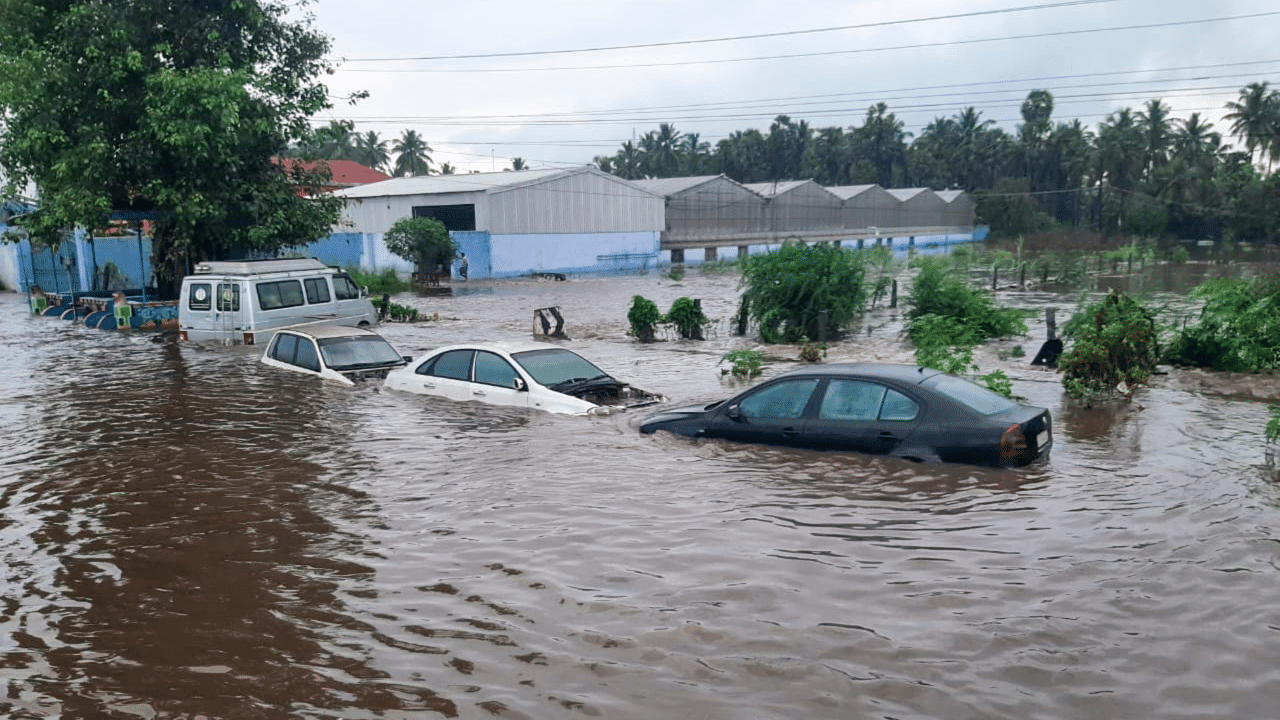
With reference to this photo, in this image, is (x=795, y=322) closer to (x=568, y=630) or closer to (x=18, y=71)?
(x=568, y=630)

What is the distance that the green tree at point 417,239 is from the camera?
44.9 meters

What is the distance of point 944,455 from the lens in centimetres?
881

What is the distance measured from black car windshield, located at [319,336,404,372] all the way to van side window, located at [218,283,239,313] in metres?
5.35

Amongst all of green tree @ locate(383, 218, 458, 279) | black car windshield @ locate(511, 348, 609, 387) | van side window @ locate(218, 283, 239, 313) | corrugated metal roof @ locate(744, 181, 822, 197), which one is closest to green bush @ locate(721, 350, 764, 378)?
black car windshield @ locate(511, 348, 609, 387)

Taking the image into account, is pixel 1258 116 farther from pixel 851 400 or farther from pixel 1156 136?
pixel 851 400

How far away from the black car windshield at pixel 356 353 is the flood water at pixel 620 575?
280cm

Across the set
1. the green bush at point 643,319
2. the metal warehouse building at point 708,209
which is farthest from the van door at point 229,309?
the metal warehouse building at point 708,209

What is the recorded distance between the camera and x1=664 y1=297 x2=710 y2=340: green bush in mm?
22562

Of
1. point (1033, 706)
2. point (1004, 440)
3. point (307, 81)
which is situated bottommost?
point (1033, 706)

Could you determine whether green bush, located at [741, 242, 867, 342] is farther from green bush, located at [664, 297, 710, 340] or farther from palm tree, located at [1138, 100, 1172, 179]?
palm tree, located at [1138, 100, 1172, 179]

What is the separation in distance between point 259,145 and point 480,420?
17927 millimetres

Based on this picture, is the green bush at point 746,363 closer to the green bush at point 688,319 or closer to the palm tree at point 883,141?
the green bush at point 688,319

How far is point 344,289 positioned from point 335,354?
6.26m

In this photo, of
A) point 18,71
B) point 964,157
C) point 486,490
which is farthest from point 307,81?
point 964,157
